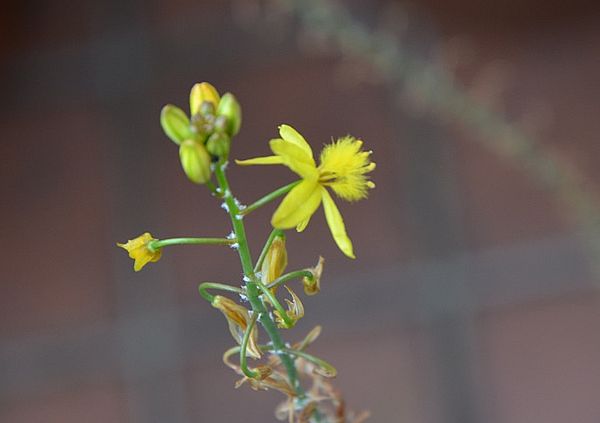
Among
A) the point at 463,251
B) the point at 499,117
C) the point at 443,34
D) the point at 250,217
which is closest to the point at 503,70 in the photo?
the point at 443,34

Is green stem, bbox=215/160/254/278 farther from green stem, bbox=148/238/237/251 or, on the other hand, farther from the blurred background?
the blurred background

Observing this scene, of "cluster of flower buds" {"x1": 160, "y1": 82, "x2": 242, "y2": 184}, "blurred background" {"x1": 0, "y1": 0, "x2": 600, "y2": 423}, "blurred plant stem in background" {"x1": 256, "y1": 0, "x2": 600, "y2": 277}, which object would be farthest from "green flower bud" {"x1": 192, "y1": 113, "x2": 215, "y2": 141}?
"blurred background" {"x1": 0, "y1": 0, "x2": 600, "y2": 423}

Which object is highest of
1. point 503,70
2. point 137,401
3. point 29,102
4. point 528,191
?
point 29,102

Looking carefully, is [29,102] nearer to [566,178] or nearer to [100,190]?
[100,190]

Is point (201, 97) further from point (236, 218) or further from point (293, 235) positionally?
point (293, 235)

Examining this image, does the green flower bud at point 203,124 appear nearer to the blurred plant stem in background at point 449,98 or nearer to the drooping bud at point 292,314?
the drooping bud at point 292,314

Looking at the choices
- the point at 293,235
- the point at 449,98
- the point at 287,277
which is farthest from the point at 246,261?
the point at 293,235
